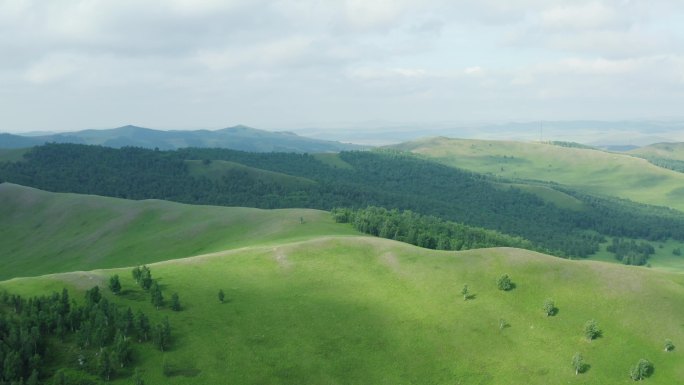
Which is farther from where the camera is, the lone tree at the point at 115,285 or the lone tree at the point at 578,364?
the lone tree at the point at 115,285

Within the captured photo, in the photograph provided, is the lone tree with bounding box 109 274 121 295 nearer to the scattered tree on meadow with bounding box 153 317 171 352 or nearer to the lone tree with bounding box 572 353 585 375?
the scattered tree on meadow with bounding box 153 317 171 352

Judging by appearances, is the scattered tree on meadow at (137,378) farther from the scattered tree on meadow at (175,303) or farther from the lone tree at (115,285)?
the lone tree at (115,285)

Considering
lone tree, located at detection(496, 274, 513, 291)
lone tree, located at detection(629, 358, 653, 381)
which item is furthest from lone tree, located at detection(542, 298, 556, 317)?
lone tree, located at detection(629, 358, 653, 381)

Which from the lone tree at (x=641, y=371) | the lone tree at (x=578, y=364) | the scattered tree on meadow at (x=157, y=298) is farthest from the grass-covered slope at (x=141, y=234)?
the lone tree at (x=641, y=371)

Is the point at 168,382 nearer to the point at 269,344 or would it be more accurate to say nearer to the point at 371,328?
the point at 269,344

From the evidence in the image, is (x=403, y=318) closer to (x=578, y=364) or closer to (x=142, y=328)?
(x=578, y=364)

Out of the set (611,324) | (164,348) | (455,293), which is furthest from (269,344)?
(611,324)
